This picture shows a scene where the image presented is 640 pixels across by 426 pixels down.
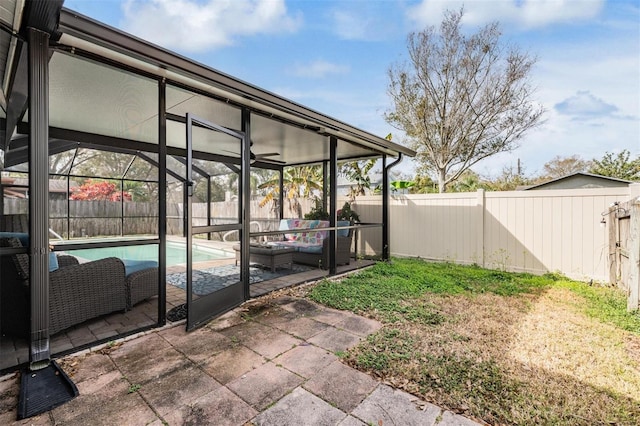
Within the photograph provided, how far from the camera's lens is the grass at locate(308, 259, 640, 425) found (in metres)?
1.90

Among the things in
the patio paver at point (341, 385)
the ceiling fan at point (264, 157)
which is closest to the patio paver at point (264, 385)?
the patio paver at point (341, 385)

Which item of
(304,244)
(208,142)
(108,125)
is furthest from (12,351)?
(304,244)

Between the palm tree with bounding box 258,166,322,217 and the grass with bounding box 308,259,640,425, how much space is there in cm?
545

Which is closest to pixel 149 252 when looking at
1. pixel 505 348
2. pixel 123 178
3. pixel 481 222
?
pixel 505 348

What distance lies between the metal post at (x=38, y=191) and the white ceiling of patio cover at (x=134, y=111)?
1.45ft

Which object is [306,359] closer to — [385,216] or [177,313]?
[177,313]

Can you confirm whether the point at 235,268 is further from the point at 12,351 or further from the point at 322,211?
the point at 322,211

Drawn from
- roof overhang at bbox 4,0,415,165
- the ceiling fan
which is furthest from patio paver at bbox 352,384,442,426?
the ceiling fan

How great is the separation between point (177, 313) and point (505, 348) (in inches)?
135

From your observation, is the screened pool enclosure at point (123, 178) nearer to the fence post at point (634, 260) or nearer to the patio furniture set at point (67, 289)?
the patio furniture set at point (67, 289)

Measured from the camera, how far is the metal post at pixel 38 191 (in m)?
2.10

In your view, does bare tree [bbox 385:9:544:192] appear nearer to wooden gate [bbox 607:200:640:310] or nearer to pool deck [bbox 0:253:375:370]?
wooden gate [bbox 607:200:640:310]

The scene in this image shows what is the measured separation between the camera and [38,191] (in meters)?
2.14

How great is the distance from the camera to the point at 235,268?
3979 mm
